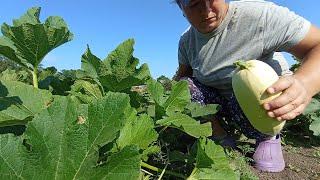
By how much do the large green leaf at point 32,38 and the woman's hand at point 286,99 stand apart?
2.54 ft

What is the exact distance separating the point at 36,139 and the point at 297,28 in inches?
74.0

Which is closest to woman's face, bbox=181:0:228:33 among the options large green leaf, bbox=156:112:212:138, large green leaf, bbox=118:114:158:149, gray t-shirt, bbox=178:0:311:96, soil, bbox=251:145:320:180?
gray t-shirt, bbox=178:0:311:96

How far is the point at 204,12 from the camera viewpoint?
251cm

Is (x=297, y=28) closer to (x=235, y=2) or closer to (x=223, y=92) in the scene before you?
(x=235, y=2)

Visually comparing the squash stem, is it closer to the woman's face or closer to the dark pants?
the woman's face

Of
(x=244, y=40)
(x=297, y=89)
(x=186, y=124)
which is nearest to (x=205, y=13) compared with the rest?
(x=244, y=40)

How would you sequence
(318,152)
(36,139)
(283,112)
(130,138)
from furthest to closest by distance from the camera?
1. (318,152)
2. (283,112)
3. (130,138)
4. (36,139)

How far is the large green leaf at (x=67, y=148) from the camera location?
1.01 meters

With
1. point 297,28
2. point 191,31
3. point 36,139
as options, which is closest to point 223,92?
point 191,31

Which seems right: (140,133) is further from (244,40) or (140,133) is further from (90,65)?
(244,40)

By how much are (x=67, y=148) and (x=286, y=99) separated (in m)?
0.99

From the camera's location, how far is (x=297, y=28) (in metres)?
2.52

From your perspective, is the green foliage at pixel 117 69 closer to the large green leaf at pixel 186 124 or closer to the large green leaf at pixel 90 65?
the large green leaf at pixel 90 65

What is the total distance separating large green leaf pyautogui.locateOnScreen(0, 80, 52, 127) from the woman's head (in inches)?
47.0
